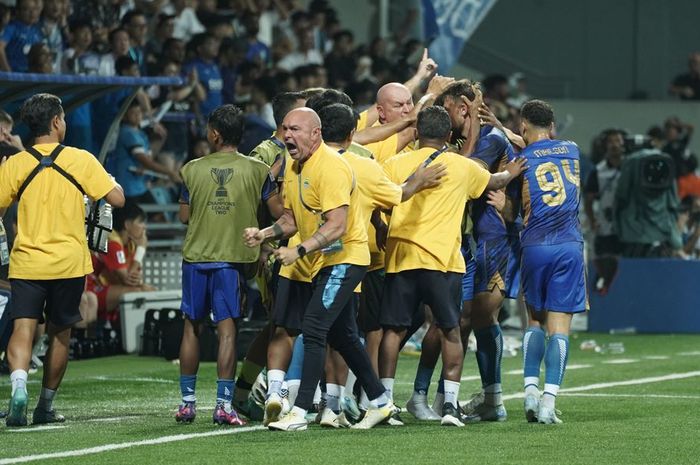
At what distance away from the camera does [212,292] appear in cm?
1059

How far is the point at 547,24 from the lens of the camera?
115 feet

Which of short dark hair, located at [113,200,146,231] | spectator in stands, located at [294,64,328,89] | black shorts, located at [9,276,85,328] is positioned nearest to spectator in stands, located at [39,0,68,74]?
short dark hair, located at [113,200,146,231]

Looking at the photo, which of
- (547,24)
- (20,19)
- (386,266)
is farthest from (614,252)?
(547,24)

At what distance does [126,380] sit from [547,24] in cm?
2286

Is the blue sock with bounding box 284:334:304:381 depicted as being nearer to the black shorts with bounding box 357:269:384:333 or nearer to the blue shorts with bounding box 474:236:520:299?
the black shorts with bounding box 357:269:384:333

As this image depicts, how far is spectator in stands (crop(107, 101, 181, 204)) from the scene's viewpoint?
18.5 meters

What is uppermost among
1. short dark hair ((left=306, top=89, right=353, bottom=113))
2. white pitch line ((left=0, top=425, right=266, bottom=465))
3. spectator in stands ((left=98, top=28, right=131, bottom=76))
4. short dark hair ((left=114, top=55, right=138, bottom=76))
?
spectator in stands ((left=98, top=28, right=131, bottom=76))

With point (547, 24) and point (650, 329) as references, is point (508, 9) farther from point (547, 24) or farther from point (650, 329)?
point (650, 329)

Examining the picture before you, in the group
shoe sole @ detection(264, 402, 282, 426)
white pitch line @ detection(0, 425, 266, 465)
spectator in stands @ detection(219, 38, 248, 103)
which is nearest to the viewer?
white pitch line @ detection(0, 425, 266, 465)

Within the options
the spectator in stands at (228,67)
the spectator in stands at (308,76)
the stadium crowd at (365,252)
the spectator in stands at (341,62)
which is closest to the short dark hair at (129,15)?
the spectator in stands at (228,67)

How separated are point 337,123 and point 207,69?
35.9 ft

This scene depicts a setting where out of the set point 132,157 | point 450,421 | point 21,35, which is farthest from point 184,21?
point 450,421

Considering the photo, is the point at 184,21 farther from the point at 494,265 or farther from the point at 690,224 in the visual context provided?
the point at 494,265

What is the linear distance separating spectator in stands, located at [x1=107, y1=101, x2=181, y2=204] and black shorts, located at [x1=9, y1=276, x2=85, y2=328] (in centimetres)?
787
